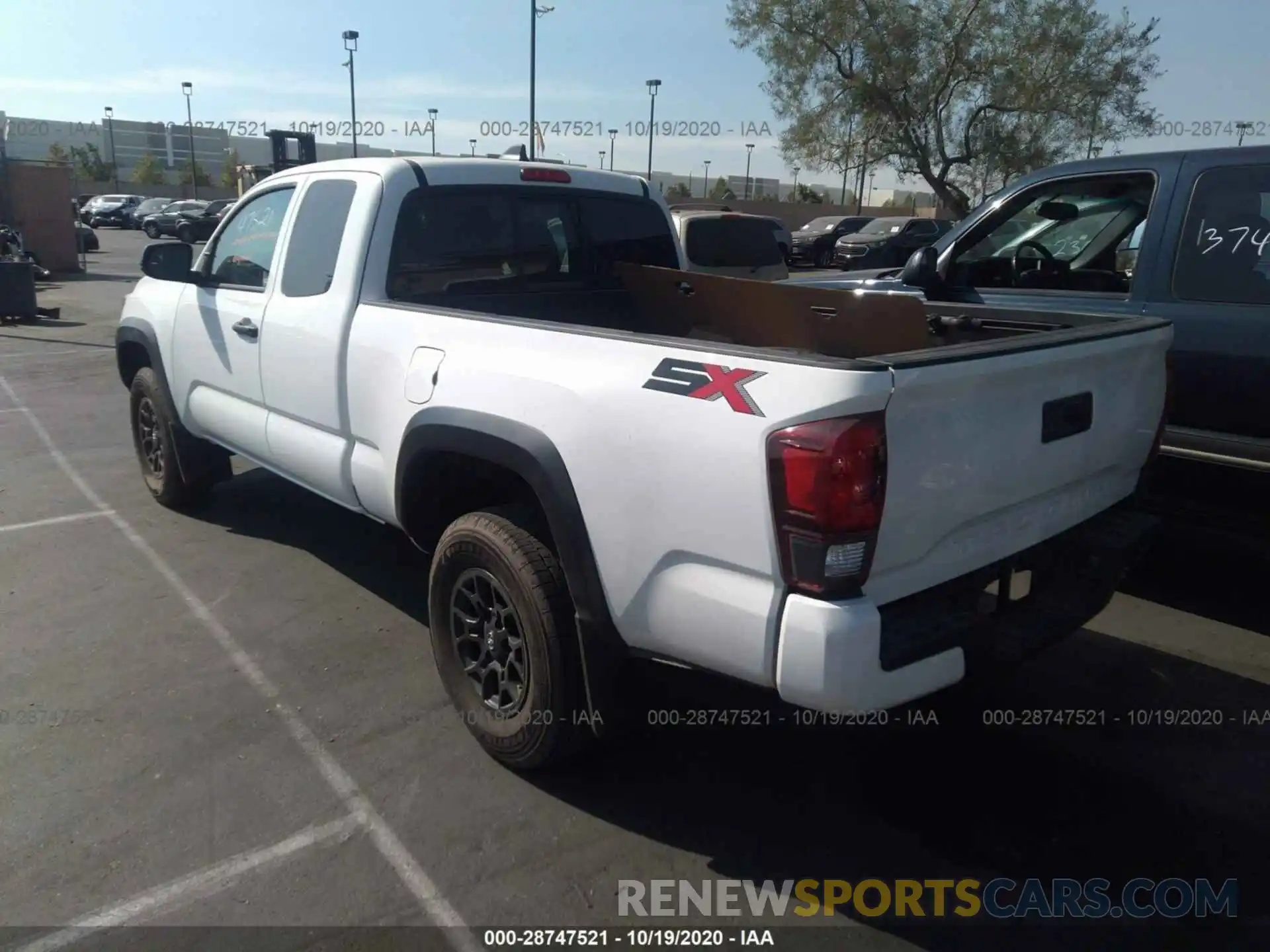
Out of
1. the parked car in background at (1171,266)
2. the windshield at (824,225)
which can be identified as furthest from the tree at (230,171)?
the parked car in background at (1171,266)

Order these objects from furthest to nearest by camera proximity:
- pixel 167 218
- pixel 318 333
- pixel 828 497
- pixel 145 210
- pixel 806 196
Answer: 1. pixel 806 196
2. pixel 145 210
3. pixel 167 218
4. pixel 318 333
5. pixel 828 497

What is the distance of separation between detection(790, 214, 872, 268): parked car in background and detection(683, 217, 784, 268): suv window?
18.8 m

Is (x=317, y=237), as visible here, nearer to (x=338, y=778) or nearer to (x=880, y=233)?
(x=338, y=778)

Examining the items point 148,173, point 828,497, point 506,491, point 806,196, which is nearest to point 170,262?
point 506,491

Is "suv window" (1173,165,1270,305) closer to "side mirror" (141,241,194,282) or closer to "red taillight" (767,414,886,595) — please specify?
"red taillight" (767,414,886,595)

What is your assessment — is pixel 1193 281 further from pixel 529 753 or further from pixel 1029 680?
pixel 529 753

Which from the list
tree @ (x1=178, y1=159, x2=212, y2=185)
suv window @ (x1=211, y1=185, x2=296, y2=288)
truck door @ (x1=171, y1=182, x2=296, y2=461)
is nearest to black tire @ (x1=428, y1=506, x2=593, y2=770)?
truck door @ (x1=171, y1=182, x2=296, y2=461)

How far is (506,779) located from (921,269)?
10.9 feet

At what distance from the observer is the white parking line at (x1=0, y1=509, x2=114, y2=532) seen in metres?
5.66

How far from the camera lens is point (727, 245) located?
1121 centimetres

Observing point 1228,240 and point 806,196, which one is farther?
point 806,196

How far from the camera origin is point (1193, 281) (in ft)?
14.6

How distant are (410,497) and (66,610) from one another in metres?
2.13

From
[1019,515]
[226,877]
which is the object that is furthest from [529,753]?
[1019,515]
